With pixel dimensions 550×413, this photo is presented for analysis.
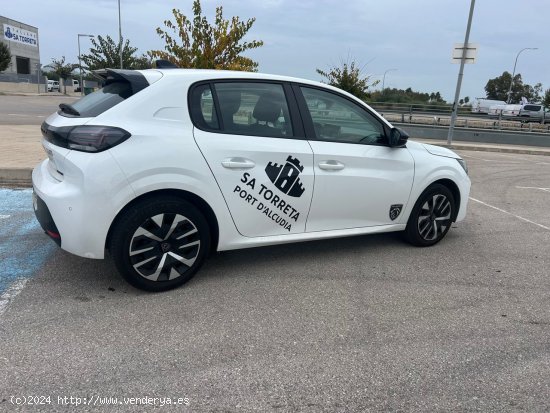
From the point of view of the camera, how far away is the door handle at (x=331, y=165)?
3.97m

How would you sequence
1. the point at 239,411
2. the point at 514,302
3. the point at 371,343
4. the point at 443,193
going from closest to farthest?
the point at 239,411 < the point at 371,343 < the point at 514,302 < the point at 443,193

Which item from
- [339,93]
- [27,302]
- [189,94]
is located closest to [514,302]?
[339,93]

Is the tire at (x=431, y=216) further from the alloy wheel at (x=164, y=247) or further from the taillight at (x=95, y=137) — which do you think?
the taillight at (x=95, y=137)

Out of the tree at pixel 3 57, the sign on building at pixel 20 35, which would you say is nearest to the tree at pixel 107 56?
the tree at pixel 3 57

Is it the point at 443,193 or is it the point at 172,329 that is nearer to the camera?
the point at 172,329

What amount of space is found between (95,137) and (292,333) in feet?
6.23

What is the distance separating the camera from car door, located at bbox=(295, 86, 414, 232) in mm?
4031

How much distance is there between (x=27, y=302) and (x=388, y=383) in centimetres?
256

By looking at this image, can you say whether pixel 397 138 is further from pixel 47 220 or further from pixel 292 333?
pixel 47 220

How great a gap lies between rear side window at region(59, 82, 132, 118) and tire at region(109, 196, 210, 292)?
759mm

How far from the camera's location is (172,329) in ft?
10.2

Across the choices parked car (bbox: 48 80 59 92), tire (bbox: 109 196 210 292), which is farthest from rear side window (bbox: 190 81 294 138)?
parked car (bbox: 48 80 59 92)

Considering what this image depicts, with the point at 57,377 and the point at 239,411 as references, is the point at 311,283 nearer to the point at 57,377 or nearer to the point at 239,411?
the point at 239,411

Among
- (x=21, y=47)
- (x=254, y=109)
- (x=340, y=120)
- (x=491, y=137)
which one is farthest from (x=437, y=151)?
(x=21, y=47)
